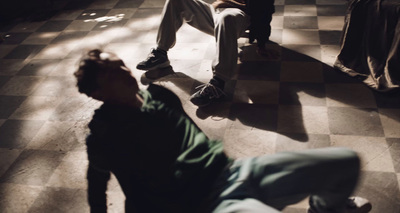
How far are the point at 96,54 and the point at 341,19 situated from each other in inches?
124

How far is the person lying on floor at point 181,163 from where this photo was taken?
1.35m

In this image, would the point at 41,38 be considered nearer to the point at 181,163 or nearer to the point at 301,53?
the point at 301,53

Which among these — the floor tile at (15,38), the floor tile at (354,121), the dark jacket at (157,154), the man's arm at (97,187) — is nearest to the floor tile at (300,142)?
the floor tile at (354,121)

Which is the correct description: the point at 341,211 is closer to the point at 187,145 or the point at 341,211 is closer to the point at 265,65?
the point at 187,145

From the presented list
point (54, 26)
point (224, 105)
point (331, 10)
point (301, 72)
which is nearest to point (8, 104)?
point (54, 26)

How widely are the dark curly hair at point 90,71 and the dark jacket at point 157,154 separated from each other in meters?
0.11

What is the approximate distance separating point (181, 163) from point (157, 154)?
11 cm

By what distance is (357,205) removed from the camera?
5.67ft

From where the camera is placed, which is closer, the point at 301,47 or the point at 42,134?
the point at 42,134

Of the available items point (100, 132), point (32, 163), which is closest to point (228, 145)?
point (100, 132)

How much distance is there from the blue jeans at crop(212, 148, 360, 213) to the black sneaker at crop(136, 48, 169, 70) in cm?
195

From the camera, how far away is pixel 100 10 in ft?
15.0

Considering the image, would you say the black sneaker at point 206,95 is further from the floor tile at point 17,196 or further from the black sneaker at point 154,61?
the floor tile at point 17,196

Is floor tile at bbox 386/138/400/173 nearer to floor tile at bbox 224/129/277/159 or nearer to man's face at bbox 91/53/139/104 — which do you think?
floor tile at bbox 224/129/277/159
